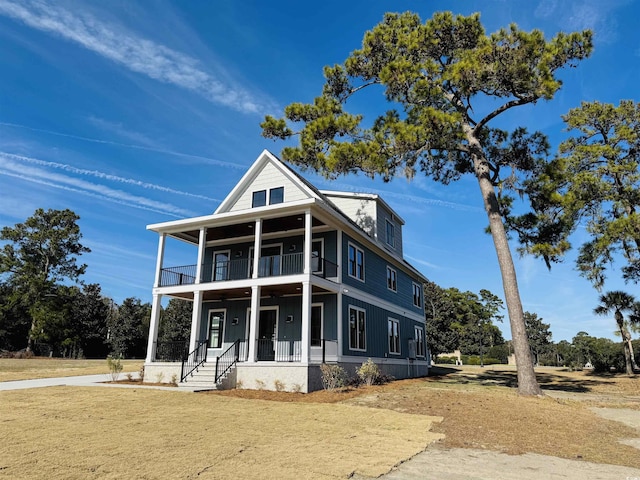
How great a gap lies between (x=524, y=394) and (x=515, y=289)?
3522mm

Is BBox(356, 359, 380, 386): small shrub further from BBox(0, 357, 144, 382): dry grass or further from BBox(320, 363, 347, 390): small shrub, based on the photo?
BBox(0, 357, 144, 382): dry grass

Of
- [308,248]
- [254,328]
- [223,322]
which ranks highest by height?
[308,248]

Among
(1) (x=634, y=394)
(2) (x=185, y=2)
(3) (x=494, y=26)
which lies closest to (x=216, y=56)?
(2) (x=185, y=2)

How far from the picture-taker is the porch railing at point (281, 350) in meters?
16.8

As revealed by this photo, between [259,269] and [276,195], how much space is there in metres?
3.59

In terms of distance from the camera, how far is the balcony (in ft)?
55.6

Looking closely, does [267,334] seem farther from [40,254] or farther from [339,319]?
[40,254]

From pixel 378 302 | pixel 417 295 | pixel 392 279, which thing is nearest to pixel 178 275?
pixel 378 302

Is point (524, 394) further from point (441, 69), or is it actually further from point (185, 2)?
point (185, 2)

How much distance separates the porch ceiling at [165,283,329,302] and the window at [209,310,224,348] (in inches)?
29.3

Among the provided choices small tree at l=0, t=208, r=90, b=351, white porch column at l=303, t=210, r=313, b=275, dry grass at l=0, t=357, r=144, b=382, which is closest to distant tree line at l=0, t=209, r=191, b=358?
small tree at l=0, t=208, r=90, b=351

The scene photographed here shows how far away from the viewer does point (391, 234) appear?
78.3ft

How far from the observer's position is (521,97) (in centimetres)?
1470

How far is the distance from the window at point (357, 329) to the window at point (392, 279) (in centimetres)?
429
